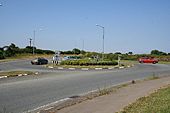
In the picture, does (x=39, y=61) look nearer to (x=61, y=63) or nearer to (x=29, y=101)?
(x=61, y=63)

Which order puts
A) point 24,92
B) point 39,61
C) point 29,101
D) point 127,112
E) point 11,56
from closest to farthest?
point 127,112, point 29,101, point 24,92, point 39,61, point 11,56

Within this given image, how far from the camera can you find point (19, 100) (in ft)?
44.1

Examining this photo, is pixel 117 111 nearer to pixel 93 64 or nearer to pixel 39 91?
pixel 39 91

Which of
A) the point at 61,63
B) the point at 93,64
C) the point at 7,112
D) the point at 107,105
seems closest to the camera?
the point at 7,112

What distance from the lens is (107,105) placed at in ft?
38.0

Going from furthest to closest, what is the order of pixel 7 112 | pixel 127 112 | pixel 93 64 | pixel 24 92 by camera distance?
pixel 93 64, pixel 24 92, pixel 7 112, pixel 127 112

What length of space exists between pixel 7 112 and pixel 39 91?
5.71m

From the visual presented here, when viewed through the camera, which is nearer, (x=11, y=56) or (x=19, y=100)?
(x=19, y=100)

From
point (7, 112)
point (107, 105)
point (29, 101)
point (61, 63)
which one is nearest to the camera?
point (7, 112)

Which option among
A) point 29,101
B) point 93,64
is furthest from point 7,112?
point 93,64

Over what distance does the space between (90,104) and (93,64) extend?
127 feet

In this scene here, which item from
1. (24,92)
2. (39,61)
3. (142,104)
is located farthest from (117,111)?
(39,61)

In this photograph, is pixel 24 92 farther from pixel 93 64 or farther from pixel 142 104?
pixel 93 64

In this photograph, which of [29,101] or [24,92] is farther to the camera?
[24,92]
